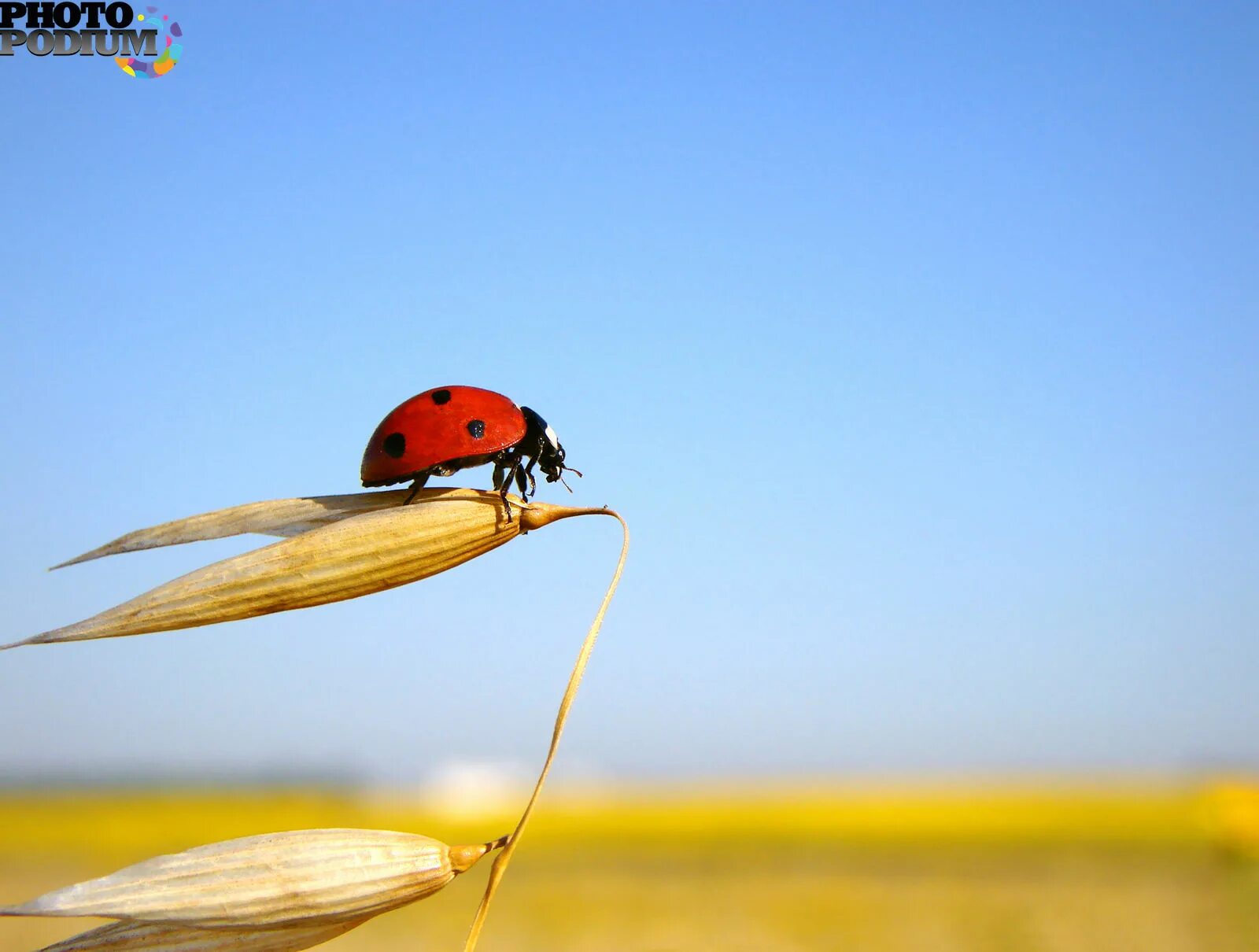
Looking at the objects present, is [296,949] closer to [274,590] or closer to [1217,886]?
[274,590]

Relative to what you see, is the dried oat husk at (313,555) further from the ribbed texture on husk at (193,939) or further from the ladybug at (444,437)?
the ladybug at (444,437)

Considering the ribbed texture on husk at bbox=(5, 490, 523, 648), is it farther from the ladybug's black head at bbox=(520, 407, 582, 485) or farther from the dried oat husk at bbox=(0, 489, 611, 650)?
the ladybug's black head at bbox=(520, 407, 582, 485)

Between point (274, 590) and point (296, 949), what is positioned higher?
point (274, 590)

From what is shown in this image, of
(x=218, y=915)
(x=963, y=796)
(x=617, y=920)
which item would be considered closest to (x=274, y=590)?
(x=218, y=915)

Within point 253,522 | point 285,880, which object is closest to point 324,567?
point 253,522

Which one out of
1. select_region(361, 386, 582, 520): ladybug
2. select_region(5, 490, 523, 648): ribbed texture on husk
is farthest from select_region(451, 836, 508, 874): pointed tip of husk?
select_region(361, 386, 582, 520): ladybug

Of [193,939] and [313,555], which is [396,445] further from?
[193,939]
